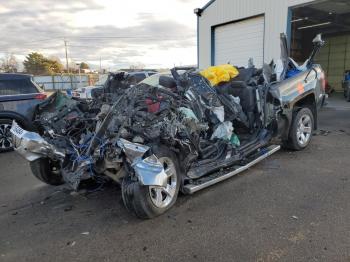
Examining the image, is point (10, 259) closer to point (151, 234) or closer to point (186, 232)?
point (151, 234)

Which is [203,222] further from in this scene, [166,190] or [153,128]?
[153,128]

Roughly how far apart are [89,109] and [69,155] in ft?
3.25

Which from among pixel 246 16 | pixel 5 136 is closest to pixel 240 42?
pixel 246 16

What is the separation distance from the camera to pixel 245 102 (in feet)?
18.0

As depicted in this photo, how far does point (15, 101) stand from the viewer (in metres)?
7.70

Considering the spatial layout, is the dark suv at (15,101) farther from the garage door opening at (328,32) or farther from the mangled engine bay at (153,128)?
the garage door opening at (328,32)

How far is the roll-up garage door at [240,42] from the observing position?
14070 mm

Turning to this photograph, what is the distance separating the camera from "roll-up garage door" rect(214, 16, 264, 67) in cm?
1407

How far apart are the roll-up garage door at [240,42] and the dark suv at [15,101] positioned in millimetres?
8869

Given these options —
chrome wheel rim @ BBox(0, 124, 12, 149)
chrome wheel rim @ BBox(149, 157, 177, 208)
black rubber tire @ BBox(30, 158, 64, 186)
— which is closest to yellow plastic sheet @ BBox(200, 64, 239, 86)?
chrome wheel rim @ BBox(149, 157, 177, 208)

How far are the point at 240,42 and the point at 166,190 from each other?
1228 cm

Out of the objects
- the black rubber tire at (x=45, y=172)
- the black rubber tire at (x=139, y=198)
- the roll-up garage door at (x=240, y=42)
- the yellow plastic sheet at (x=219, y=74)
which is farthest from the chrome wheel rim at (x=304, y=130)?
the roll-up garage door at (x=240, y=42)

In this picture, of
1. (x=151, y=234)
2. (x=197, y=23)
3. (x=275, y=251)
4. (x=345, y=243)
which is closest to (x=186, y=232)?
(x=151, y=234)

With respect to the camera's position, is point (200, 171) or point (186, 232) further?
point (200, 171)
